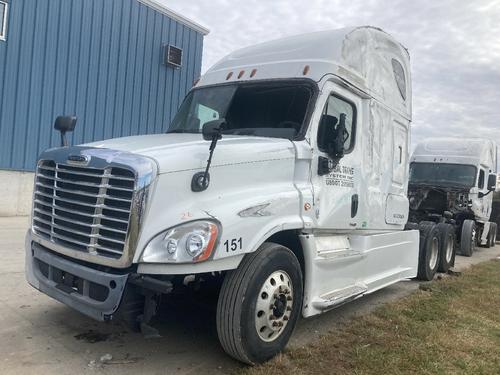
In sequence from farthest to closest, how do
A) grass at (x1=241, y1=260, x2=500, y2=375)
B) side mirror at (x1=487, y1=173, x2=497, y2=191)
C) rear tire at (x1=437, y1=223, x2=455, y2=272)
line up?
1. side mirror at (x1=487, y1=173, x2=497, y2=191)
2. rear tire at (x1=437, y1=223, x2=455, y2=272)
3. grass at (x1=241, y1=260, x2=500, y2=375)

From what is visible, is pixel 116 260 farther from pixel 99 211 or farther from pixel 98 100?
pixel 98 100

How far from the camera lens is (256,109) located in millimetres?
5086

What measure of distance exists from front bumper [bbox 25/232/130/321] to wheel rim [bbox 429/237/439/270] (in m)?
7.01

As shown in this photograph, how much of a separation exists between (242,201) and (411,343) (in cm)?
244

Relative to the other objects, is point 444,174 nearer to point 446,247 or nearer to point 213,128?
point 446,247

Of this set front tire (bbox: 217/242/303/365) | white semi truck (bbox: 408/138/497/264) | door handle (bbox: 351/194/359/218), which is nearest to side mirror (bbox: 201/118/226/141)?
front tire (bbox: 217/242/303/365)

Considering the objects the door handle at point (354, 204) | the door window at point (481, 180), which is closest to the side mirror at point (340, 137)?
the door handle at point (354, 204)

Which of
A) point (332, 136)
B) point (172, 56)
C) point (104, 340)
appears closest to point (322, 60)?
point (332, 136)

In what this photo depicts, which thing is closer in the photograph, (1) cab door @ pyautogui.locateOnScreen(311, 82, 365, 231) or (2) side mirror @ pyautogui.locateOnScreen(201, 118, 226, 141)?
(2) side mirror @ pyautogui.locateOnScreen(201, 118, 226, 141)

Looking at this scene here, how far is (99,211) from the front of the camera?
12.2 ft

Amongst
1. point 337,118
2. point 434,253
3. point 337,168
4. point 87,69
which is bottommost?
point 434,253

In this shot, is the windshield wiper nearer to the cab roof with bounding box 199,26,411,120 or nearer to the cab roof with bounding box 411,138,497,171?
the cab roof with bounding box 199,26,411,120

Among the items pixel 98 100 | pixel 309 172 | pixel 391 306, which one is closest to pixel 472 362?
pixel 391 306

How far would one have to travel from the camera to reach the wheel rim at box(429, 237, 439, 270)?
9.20 m
